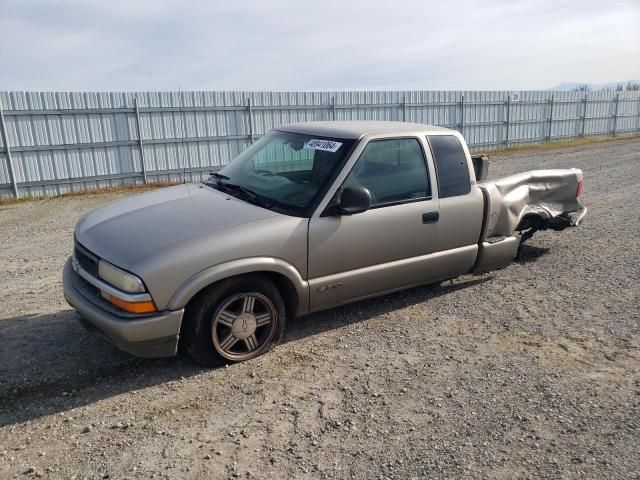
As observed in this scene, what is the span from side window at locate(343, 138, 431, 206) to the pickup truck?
0.01 meters

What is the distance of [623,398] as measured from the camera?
361 cm

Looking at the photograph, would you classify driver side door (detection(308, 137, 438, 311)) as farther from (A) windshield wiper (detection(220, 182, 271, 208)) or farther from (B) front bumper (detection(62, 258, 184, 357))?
(B) front bumper (detection(62, 258, 184, 357))

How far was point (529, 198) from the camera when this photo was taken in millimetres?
6398

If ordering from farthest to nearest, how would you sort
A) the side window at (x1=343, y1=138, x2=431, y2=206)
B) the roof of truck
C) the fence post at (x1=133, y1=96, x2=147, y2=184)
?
the fence post at (x1=133, y1=96, x2=147, y2=184) < the roof of truck < the side window at (x1=343, y1=138, x2=431, y2=206)

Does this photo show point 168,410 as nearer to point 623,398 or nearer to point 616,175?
point 623,398

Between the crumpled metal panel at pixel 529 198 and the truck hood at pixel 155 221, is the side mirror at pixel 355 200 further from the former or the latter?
the crumpled metal panel at pixel 529 198

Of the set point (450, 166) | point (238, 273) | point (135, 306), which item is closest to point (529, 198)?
point (450, 166)

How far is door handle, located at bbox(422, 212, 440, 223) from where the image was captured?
485 centimetres

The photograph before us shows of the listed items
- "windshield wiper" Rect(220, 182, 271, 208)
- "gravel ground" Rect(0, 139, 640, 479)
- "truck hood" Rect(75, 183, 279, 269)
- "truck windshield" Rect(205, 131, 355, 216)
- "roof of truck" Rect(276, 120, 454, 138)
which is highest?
"roof of truck" Rect(276, 120, 454, 138)

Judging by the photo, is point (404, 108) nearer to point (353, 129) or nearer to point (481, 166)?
point (481, 166)

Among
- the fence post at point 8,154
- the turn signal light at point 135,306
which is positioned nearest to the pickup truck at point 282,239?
the turn signal light at point 135,306

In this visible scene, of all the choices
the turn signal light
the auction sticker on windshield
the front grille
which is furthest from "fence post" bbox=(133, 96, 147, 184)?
the turn signal light

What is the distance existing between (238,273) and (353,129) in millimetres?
1899

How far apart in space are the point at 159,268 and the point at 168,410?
959 millimetres
